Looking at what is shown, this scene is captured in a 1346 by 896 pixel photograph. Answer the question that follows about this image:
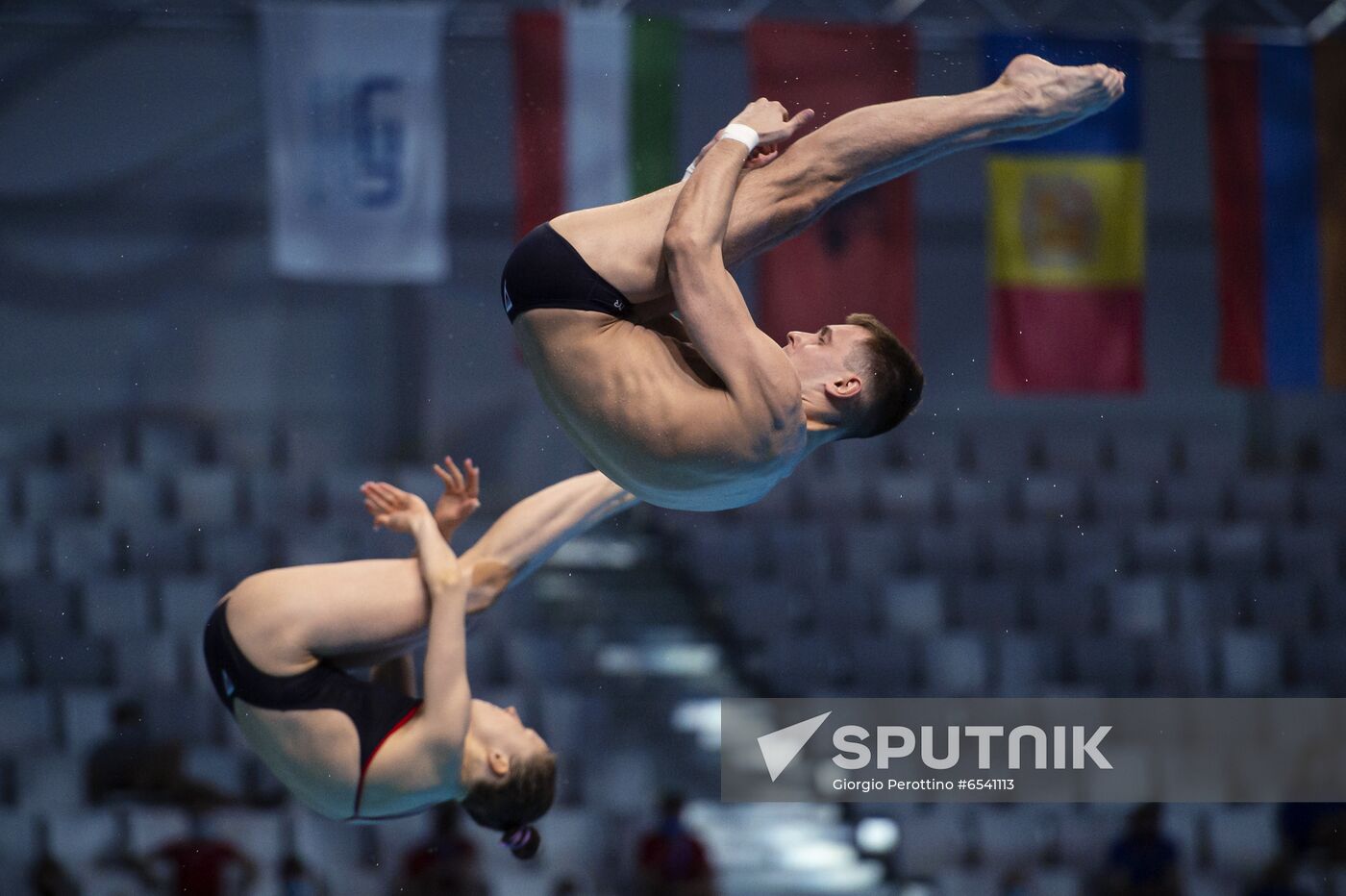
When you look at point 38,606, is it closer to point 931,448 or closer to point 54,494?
point 54,494

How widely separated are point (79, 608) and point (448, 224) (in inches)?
108

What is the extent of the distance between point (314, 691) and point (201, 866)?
7.97 feet

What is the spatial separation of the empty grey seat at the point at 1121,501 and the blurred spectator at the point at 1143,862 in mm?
1758

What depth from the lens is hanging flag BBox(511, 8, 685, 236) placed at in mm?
5359

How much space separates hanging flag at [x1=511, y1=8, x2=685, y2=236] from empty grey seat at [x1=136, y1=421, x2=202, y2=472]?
2.73 metres

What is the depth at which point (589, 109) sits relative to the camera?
545 centimetres

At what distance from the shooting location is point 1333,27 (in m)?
5.89

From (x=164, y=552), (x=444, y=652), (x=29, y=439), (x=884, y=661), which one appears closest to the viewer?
(x=444, y=652)

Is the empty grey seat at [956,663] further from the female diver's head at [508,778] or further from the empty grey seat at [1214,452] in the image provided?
the female diver's head at [508,778]

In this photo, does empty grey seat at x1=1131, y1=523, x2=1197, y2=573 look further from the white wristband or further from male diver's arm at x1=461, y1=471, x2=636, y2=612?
the white wristband

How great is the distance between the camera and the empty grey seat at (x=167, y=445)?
23.1 ft

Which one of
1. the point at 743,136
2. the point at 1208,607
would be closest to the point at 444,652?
the point at 743,136

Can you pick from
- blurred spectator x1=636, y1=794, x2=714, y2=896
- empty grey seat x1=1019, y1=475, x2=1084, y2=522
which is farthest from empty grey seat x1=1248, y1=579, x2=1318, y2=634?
blurred spectator x1=636, y1=794, x2=714, y2=896

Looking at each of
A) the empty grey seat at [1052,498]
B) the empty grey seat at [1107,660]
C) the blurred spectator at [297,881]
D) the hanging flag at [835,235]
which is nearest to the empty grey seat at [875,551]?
the empty grey seat at [1052,498]
